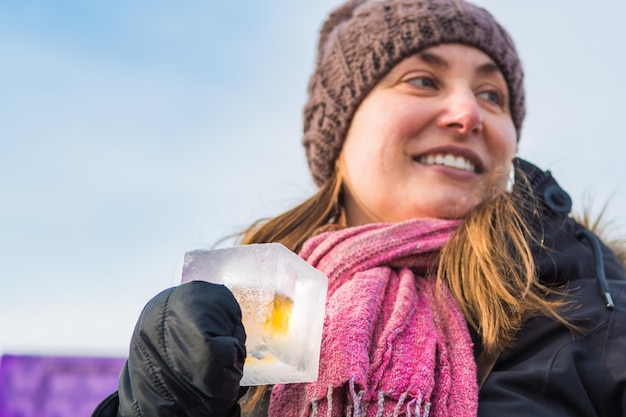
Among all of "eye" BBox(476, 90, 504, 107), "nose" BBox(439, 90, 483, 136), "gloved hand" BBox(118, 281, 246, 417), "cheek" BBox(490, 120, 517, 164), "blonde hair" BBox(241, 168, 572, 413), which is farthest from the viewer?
"eye" BBox(476, 90, 504, 107)

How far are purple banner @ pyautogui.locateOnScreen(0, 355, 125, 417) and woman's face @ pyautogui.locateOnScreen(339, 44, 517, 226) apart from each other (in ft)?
3.58

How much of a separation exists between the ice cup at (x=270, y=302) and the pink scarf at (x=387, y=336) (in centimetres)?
9

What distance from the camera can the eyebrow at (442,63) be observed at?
2.32 m

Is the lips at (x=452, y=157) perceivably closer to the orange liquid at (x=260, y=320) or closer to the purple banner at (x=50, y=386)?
the orange liquid at (x=260, y=320)

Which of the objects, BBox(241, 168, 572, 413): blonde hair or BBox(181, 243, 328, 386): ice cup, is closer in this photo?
BBox(181, 243, 328, 386): ice cup

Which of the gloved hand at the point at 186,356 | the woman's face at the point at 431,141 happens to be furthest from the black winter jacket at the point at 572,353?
the gloved hand at the point at 186,356

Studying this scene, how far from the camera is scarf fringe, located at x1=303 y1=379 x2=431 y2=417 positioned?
143cm

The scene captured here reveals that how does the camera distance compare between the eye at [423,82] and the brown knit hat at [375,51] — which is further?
the brown knit hat at [375,51]

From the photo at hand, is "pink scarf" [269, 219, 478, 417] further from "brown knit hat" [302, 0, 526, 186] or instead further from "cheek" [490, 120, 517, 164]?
"brown knit hat" [302, 0, 526, 186]

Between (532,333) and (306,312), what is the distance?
55 cm

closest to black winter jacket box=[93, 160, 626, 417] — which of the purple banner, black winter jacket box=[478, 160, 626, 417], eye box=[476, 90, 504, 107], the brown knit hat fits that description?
black winter jacket box=[478, 160, 626, 417]

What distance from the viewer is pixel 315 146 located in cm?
261

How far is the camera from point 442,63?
232cm

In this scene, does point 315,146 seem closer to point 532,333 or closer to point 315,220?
point 315,220
